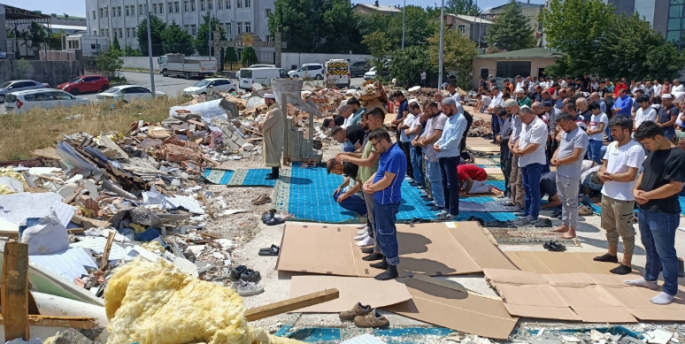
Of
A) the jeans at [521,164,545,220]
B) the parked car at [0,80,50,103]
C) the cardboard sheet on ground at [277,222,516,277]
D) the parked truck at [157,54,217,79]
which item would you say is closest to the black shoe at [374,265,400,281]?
the cardboard sheet on ground at [277,222,516,277]

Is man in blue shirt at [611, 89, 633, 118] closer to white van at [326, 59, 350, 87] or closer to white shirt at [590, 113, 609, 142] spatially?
white shirt at [590, 113, 609, 142]

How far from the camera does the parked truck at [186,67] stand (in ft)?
156

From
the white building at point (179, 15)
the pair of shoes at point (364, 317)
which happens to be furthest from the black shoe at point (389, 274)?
the white building at point (179, 15)

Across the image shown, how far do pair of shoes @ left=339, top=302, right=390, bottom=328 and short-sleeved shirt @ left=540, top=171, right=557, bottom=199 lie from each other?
17.0ft

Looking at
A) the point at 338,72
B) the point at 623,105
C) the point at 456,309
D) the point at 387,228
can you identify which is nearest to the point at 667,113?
the point at 623,105

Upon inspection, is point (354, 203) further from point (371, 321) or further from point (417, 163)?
point (417, 163)

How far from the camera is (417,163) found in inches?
444

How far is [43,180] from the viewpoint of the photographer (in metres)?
9.67

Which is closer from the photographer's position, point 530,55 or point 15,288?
point 15,288

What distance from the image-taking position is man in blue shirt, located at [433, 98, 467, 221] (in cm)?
880

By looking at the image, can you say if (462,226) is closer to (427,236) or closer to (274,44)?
(427,236)

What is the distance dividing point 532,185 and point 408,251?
2.69 m

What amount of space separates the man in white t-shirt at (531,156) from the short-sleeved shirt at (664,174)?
2702 millimetres

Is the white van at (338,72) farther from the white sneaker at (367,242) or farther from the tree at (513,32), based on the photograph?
the white sneaker at (367,242)
